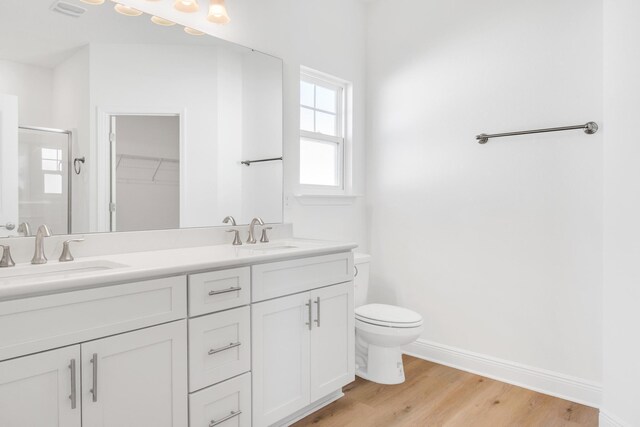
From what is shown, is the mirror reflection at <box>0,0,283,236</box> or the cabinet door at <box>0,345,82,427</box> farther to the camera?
the mirror reflection at <box>0,0,283,236</box>

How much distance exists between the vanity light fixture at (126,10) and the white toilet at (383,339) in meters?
1.82

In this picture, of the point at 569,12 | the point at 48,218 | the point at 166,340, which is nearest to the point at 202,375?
the point at 166,340

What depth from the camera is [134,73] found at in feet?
6.17

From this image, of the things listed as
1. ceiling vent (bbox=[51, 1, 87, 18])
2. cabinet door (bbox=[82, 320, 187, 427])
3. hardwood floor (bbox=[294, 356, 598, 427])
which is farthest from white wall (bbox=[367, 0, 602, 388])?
ceiling vent (bbox=[51, 1, 87, 18])

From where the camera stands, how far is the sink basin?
1394 millimetres

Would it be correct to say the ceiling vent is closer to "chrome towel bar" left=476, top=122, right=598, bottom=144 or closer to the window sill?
the window sill

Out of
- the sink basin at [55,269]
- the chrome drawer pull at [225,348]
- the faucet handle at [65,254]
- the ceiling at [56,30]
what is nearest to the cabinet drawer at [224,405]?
the chrome drawer pull at [225,348]

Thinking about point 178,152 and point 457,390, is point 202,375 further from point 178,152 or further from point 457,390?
point 457,390

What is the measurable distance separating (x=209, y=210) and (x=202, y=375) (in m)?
0.91

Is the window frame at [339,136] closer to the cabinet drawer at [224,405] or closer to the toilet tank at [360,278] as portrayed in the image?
the toilet tank at [360,278]

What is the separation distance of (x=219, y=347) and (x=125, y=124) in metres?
1.09

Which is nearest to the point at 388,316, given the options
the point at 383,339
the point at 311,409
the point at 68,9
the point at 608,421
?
the point at 383,339

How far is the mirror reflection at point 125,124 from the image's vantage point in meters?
1.56

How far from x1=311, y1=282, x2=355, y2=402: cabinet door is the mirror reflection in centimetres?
67
